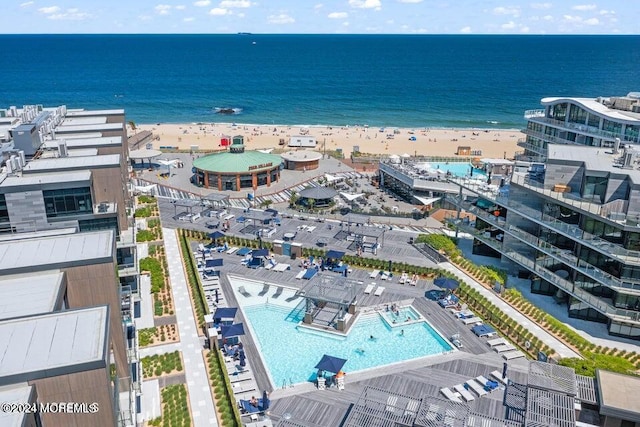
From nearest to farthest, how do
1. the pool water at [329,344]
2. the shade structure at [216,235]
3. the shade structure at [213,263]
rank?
the pool water at [329,344] → the shade structure at [213,263] → the shade structure at [216,235]

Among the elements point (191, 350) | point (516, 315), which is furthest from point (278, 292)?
point (516, 315)

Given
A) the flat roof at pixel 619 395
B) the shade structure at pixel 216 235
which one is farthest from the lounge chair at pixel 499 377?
the shade structure at pixel 216 235

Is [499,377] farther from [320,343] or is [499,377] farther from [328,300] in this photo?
[328,300]

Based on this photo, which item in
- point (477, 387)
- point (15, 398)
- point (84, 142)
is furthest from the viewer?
point (84, 142)

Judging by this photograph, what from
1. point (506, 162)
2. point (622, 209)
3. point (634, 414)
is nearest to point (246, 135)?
point (506, 162)

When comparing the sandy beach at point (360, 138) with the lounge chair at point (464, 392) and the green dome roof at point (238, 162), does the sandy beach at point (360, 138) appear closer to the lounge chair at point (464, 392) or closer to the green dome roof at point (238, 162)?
the green dome roof at point (238, 162)

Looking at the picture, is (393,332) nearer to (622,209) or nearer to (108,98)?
(622,209)

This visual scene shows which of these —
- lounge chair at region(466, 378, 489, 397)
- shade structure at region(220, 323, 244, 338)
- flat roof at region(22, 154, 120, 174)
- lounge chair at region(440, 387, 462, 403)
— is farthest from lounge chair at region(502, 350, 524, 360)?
flat roof at region(22, 154, 120, 174)
